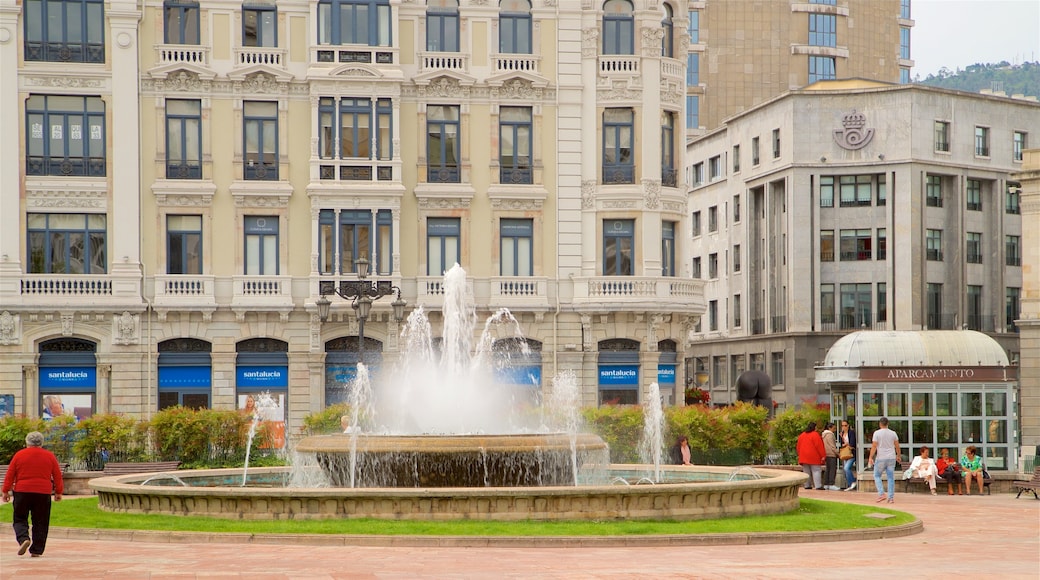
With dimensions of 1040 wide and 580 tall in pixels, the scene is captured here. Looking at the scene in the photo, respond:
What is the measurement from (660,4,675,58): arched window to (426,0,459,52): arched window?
6.91 meters

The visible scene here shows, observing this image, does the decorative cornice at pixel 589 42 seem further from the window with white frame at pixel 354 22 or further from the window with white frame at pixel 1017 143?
the window with white frame at pixel 1017 143

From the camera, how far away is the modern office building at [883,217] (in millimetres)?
66312

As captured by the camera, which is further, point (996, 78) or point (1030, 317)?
point (996, 78)

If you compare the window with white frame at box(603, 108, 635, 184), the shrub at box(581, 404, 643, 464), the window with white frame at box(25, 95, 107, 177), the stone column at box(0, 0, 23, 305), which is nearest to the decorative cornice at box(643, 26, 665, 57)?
the window with white frame at box(603, 108, 635, 184)

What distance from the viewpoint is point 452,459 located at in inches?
872

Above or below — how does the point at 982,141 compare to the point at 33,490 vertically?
above

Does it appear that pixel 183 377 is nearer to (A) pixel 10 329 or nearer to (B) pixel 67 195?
(A) pixel 10 329

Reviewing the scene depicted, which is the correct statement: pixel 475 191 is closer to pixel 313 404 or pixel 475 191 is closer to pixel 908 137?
pixel 313 404

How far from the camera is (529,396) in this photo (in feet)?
153

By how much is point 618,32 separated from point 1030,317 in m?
17.0

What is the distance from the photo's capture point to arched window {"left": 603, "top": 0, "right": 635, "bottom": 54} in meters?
48.0

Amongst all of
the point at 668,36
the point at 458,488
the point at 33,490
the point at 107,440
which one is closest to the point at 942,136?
the point at 668,36

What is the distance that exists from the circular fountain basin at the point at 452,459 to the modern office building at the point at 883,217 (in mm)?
44764

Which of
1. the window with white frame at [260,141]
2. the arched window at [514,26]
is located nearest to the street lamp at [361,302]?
the window with white frame at [260,141]
